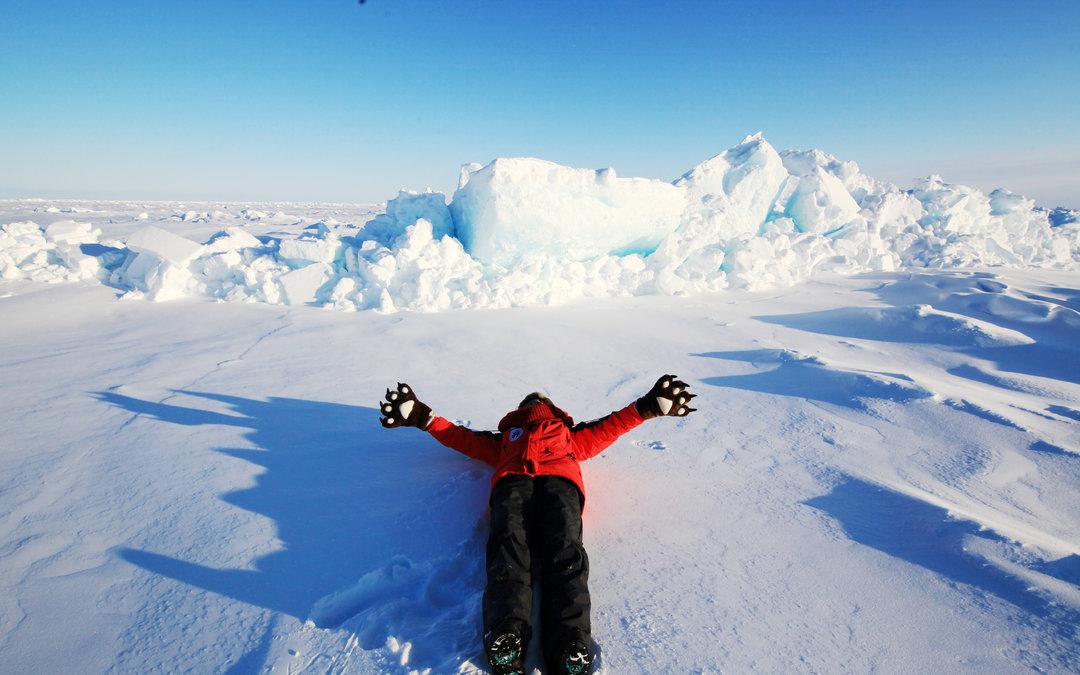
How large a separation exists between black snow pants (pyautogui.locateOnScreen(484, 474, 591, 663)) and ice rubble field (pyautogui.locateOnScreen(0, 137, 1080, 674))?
0.15m

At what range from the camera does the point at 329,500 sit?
2.19 metres

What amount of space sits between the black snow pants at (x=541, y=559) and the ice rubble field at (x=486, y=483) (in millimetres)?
154

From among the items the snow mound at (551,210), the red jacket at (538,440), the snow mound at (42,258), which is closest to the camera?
the red jacket at (538,440)

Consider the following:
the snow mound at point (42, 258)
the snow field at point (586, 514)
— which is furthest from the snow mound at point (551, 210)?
the snow mound at point (42, 258)

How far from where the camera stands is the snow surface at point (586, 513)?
1462 mm

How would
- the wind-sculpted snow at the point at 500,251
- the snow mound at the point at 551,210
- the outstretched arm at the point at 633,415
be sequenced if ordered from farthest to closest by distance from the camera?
the snow mound at the point at 551,210 < the wind-sculpted snow at the point at 500,251 < the outstretched arm at the point at 633,415

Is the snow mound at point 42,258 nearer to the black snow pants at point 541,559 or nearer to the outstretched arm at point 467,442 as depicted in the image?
the outstretched arm at point 467,442

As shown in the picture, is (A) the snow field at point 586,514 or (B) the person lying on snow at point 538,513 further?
(A) the snow field at point 586,514

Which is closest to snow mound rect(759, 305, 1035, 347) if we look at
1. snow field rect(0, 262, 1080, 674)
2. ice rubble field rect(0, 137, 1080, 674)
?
ice rubble field rect(0, 137, 1080, 674)

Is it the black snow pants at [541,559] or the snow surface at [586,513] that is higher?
the black snow pants at [541,559]

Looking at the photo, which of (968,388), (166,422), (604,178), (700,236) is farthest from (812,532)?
(700,236)

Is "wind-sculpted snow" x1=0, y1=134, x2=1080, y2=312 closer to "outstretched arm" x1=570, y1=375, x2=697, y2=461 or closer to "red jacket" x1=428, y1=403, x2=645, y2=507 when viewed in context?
"red jacket" x1=428, y1=403, x2=645, y2=507

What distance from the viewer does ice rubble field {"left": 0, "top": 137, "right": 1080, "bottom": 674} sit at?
1.48 meters

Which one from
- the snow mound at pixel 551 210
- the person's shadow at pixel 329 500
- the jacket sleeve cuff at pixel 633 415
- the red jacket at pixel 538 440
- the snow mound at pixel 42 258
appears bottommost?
the person's shadow at pixel 329 500
